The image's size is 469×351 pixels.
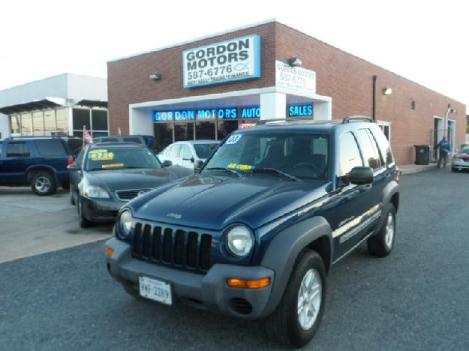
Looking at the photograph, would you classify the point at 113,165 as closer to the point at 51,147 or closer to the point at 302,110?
the point at 51,147

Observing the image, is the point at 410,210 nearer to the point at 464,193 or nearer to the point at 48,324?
the point at 464,193

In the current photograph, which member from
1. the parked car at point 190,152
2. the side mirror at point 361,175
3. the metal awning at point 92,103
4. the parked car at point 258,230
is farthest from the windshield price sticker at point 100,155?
the metal awning at point 92,103

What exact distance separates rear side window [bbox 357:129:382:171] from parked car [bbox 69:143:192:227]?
3.69m

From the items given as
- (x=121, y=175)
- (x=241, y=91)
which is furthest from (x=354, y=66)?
(x=121, y=175)

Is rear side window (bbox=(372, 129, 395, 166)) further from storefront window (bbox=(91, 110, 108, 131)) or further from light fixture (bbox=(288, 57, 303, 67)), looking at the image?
storefront window (bbox=(91, 110, 108, 131))

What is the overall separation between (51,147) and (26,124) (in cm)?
2238

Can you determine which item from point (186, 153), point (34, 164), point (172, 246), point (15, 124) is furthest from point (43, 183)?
point (15, 124)

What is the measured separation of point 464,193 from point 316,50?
24.4ft

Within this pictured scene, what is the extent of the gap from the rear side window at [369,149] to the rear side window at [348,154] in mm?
201

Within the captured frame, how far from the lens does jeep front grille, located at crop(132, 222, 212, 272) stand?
2951 mm

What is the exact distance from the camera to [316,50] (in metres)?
15.5

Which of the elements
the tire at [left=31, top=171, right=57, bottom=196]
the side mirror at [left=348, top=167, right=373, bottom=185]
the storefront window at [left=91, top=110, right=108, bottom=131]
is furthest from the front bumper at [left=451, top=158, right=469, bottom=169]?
the storefront window at [left=91, top=110, right=108, bottom=131]

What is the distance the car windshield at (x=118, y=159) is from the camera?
26.4ft

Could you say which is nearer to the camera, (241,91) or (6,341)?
(6,341)
